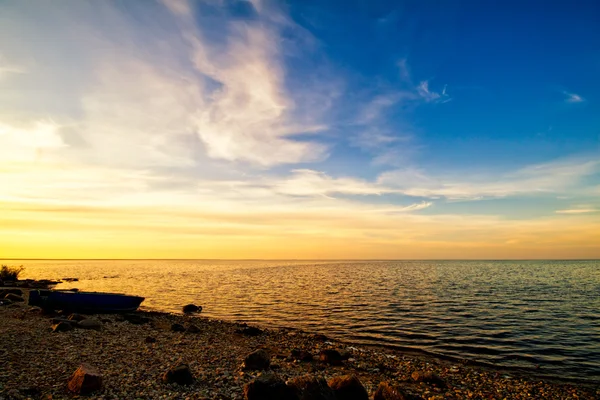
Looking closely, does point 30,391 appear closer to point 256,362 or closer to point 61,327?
point 256,362

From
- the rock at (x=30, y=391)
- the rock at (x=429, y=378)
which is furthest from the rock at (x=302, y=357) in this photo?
the rock at (x=30, y=391)

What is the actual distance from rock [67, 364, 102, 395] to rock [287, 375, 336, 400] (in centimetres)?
734

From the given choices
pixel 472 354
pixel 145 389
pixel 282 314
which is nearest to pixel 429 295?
pixel 282 314

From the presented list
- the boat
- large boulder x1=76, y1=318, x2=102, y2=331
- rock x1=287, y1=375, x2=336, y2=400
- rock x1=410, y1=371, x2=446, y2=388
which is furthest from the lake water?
rock x1=287, y1=375, x2=336, y2=400

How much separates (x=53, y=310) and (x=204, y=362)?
2233cm

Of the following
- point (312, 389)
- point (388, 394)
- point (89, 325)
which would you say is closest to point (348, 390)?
point (388, 394)

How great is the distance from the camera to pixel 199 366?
16.5 metres

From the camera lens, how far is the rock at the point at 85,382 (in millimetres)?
11752

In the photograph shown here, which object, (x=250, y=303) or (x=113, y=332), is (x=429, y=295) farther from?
(x=113, y=332)

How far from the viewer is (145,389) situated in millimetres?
12695

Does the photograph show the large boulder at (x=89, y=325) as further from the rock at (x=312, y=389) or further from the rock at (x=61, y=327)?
the rock at (x=312, y=389)

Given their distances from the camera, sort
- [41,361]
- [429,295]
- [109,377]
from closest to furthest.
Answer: [109,377] < [41,361] < [429,295]

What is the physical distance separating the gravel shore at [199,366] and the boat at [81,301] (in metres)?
4.87

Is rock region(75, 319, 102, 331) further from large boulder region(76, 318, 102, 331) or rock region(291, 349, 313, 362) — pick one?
rock region(291, 349, 313, 362)
